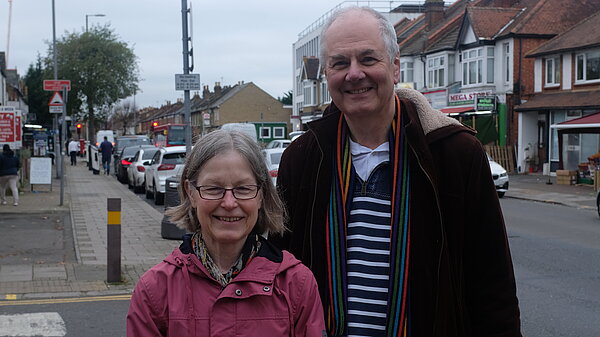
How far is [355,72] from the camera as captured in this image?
8.52 feet

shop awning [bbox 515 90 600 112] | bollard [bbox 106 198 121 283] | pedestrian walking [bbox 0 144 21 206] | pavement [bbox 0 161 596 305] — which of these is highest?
shop awning [bbox 515 90 600 112]

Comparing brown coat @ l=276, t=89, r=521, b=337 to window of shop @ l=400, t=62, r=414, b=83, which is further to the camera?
window of shop @ l=400, t=62, r=414, b=83

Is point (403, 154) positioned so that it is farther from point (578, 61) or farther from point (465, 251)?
point (578, 61)

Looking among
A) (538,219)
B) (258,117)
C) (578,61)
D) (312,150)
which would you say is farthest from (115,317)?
(258,117)

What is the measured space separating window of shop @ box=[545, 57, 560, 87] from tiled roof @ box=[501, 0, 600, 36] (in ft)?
8.52

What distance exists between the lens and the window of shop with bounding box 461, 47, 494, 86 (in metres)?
34.6

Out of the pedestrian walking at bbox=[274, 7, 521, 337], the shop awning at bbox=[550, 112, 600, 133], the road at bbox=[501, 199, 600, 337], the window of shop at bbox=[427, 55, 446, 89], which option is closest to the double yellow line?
the road at bbox=[501, 199, 600, 337]

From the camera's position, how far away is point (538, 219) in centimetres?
1619

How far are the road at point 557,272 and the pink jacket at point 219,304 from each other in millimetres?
4845

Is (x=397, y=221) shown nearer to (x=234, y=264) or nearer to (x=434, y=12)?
(x=234, y=264)

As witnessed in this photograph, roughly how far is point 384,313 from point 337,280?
0.21 m

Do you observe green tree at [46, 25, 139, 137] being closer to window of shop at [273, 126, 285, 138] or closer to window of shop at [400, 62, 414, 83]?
window of shop at [273, 126, 285, 138]

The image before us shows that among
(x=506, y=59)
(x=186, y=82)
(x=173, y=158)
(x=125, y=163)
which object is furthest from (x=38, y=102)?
(x=186, y=82)

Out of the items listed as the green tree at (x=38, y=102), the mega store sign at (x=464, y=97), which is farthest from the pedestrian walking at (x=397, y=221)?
the green tree at (x=38, y=102)
